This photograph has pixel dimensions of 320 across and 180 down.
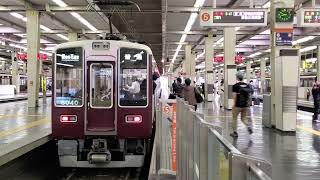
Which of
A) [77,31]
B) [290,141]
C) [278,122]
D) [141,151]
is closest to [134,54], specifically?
[141,151]

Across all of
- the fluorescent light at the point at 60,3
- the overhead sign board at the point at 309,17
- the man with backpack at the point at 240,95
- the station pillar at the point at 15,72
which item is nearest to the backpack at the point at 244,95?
the man with backpack at the point at 240,95

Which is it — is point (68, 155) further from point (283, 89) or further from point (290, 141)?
point (283, 89)

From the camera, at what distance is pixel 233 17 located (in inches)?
641

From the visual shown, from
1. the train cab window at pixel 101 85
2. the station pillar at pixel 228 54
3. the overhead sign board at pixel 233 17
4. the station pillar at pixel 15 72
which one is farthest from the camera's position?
the station pillar at pixel 15 72

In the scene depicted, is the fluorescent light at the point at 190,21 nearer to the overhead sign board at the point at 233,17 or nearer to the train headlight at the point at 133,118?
the overhead sign board at the point at 233,17

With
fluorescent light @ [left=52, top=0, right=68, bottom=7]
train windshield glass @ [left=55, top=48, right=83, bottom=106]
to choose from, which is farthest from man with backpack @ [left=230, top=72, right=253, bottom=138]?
fluorescent light @ [left=52, top=0, right=68, bottom=7]

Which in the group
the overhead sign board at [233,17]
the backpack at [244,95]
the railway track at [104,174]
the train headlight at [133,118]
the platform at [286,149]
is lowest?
the railway track at [104,174]

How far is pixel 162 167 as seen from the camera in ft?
27.9

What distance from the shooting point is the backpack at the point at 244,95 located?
11398 millimetres

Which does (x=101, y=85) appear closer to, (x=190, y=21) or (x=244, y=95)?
(x=244, y=95)

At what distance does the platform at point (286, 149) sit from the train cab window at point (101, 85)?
279 cm

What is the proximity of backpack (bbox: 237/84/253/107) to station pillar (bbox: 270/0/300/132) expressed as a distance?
74.3 inches

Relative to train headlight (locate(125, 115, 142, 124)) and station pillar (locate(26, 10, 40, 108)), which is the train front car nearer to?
train headlight (locate(125, 115, 142, 124))

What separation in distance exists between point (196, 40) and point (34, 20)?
742 inches
